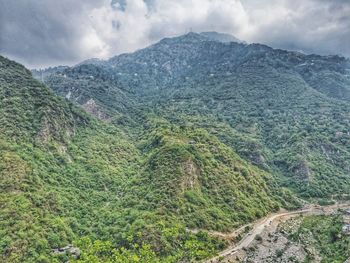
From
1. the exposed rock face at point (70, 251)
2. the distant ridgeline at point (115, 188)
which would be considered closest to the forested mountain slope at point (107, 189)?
the distant ridgeline at point (115, 188)

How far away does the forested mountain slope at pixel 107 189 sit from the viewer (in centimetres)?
11531

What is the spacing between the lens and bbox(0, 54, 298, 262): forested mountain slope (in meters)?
115

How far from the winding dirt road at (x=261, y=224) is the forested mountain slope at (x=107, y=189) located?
338 cm

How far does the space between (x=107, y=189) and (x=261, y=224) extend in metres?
60.6

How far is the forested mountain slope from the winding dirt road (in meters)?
3.38

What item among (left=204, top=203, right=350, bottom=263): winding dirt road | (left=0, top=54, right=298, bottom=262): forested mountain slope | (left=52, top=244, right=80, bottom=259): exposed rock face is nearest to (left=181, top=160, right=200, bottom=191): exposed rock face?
(left=0, top=54, right=298, bottom=262): forested mountain slope

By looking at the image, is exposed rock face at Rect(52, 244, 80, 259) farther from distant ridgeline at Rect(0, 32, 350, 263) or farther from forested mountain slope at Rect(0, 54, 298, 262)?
forested mountain slope at Rect(0, 54, 298, 262)

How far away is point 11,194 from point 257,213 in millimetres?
87299

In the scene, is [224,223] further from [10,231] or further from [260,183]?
[10,231]

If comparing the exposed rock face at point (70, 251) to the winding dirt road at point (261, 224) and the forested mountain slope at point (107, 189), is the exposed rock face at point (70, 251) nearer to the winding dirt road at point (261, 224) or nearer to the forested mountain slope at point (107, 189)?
the forested mountain slope at point (107, 189)

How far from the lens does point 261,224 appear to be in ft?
470

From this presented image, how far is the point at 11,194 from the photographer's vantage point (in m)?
122

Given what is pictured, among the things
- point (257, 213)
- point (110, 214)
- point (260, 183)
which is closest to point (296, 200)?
point (260, 183)

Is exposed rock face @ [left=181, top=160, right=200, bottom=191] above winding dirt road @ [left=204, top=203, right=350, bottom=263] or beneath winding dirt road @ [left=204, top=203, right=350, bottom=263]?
above
